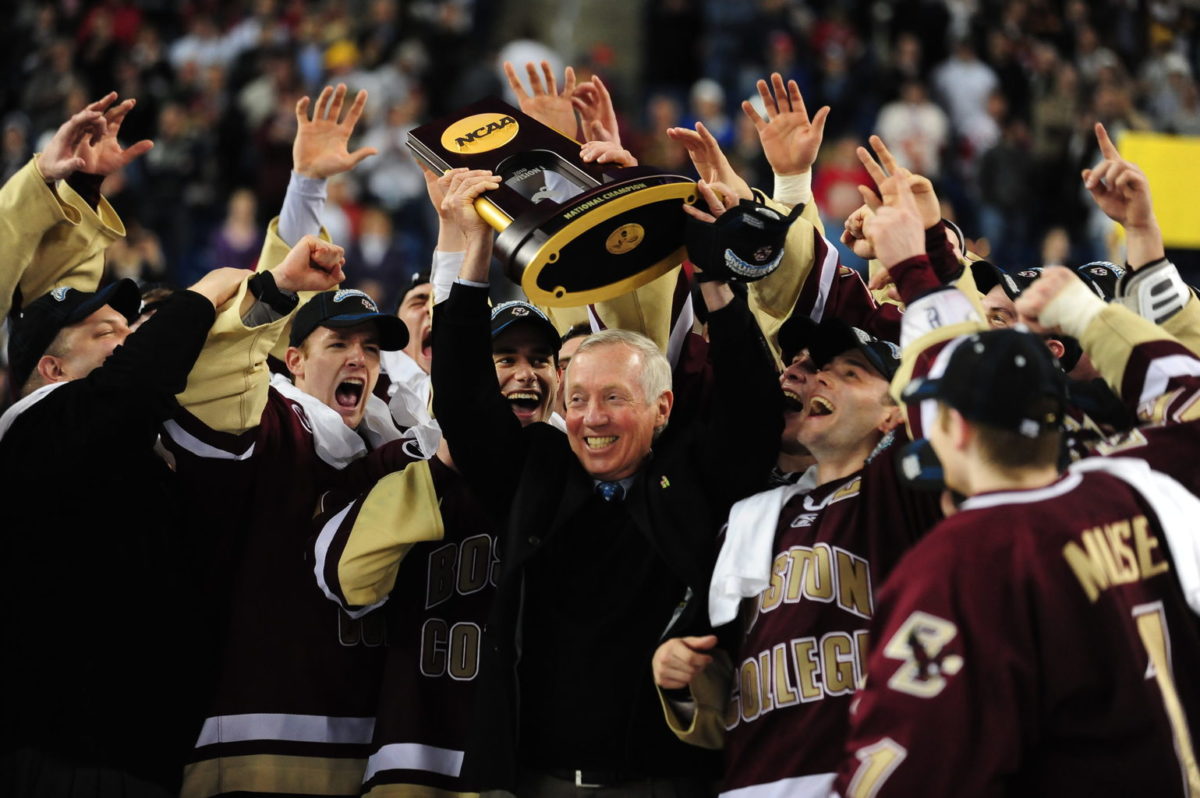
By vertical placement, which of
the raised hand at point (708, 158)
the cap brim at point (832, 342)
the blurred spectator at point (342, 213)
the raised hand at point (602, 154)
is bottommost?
the cap brim at point (832, 342)

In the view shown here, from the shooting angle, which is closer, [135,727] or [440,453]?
[135,727]

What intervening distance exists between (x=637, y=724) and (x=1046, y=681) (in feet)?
3.79

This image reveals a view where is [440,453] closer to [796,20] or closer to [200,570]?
[200,570]

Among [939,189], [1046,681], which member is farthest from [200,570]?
[939,189]

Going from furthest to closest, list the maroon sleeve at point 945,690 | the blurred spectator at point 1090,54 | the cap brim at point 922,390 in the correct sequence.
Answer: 1. the blurred spectator at point 1090,54
2. the cap brim at point 922,390
3. the maroon sleeve at point 945,690

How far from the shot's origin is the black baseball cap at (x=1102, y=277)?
4046 mm

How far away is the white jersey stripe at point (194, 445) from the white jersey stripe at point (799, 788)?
159 centimetres

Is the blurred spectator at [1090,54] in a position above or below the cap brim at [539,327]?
above

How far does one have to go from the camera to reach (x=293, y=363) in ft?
14.6

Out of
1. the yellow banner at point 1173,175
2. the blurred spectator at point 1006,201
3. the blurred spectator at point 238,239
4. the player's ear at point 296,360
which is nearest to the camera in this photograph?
the player's ear at point 296,360

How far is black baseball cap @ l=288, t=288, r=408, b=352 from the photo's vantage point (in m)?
4.33

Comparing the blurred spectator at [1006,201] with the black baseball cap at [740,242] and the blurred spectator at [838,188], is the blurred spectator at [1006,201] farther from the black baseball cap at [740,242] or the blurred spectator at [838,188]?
the black baseball cap at [740,242]

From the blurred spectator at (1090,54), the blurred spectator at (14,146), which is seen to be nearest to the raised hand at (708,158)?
the blurred spectator at (14,146)

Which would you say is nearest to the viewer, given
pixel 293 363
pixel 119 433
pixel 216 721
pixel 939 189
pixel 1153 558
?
pixel 1153 558
